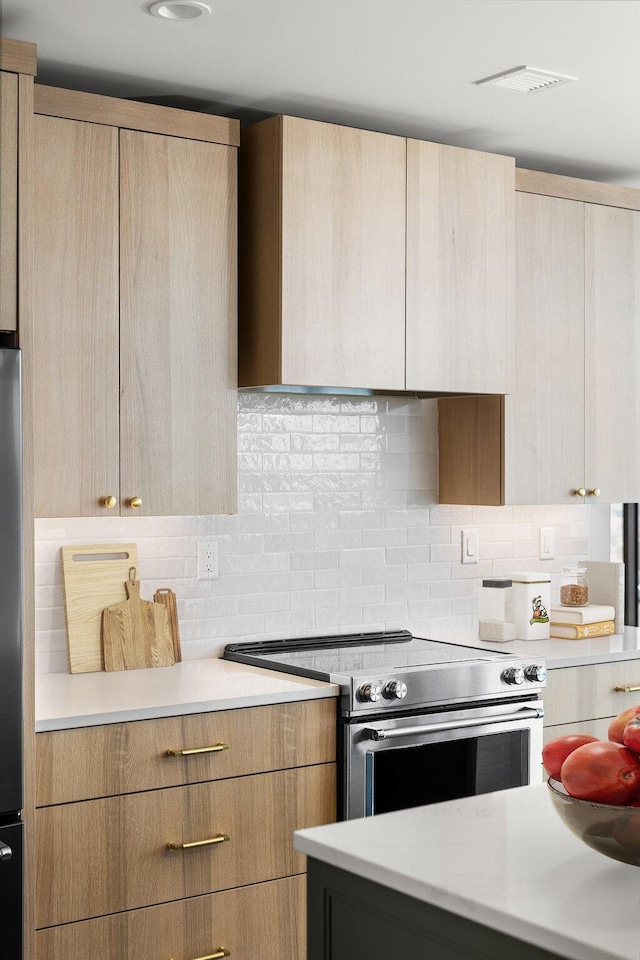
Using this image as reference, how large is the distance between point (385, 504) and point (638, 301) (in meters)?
1.24

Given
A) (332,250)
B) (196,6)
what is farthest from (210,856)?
(196,6)

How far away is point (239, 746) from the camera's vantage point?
2.94 metres

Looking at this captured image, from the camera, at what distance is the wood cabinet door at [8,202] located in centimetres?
262

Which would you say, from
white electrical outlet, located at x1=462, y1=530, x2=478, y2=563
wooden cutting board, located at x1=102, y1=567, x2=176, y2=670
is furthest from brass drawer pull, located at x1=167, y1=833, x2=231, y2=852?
white electrical outlet, located at x1=462, y1=530, x2=478, y2=563

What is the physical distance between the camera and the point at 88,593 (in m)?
3.38

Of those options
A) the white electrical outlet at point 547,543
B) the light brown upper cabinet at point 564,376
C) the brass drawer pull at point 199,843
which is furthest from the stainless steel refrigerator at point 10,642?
the white electrical outlet at point 547,543

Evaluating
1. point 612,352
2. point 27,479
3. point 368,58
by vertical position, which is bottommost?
point 27,479

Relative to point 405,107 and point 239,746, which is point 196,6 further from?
point 239,746

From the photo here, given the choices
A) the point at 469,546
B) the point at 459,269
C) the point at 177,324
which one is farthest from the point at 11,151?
the point at 469,546

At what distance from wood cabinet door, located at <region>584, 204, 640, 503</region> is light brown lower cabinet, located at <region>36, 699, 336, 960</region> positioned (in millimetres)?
1604

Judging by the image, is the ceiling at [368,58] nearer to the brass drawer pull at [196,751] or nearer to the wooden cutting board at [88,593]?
the wooden cutting board at [88,593]

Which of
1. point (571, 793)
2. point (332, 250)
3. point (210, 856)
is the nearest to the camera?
point (571, 793)

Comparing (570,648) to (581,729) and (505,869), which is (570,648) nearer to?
(581,729)

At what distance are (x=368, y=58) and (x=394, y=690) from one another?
1717mm
